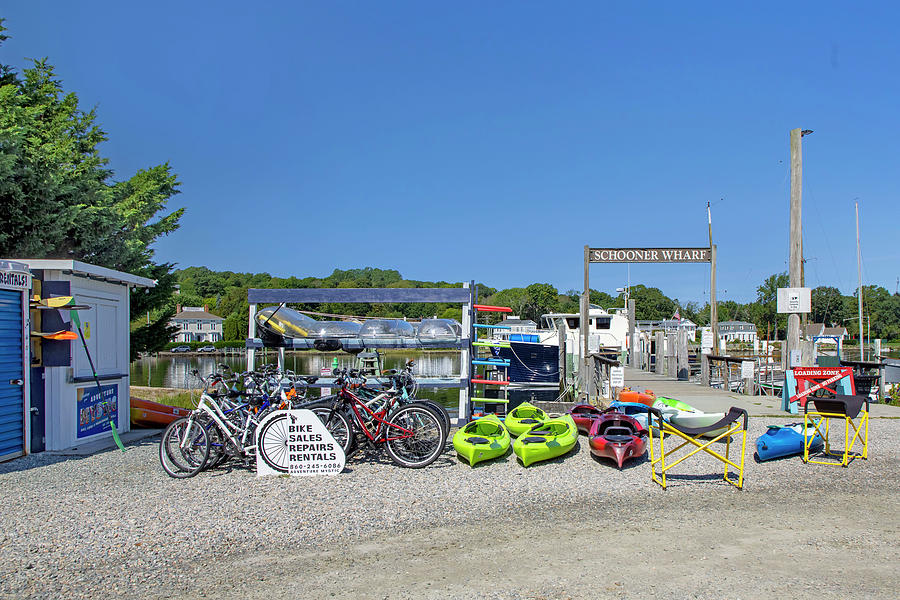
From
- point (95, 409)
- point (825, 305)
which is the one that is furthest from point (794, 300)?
point (825, 305)

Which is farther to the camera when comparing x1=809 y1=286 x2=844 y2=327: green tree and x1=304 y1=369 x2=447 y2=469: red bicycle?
x1=809 y1=286 x2=844 y2=327: green tree

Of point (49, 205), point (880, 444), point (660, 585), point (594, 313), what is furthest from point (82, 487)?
point (594, 313)

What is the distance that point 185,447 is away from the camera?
24.3ft

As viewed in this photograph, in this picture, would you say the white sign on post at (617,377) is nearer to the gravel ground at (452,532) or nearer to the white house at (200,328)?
the gravel ground at (452,532)

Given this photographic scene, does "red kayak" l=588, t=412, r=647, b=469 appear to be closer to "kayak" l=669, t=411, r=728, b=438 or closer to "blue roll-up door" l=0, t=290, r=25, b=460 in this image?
"kayak" l=669, t=411, r=728, b=438

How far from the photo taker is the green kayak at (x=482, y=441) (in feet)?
25.9

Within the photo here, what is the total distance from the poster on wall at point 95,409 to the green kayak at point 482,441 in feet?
17.1

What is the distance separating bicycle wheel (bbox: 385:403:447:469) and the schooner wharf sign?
9.32 m

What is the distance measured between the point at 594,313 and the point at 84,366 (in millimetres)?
24886

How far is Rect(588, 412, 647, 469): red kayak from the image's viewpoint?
779cm

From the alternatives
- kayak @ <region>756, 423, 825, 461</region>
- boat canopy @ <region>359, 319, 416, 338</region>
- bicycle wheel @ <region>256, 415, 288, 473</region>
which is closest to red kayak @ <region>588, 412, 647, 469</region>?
kayak @ <region>756, 423, 825, 461</region>

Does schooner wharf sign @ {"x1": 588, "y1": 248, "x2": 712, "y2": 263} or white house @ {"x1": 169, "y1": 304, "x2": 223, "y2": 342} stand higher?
schooner wharf sign @ {"x1": 588, "y1": 248, "x2": 712, "y2": 263}

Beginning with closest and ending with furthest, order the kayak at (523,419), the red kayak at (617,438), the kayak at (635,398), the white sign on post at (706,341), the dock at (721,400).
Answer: the red kayak at (617,438) < the kayak at (523,419) < the kayak at (635,398) < the dock at (721,400) < the white sign on post at (706,341)

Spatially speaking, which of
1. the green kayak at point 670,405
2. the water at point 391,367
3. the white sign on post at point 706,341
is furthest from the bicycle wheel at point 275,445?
the white sign on post at point 706,341
